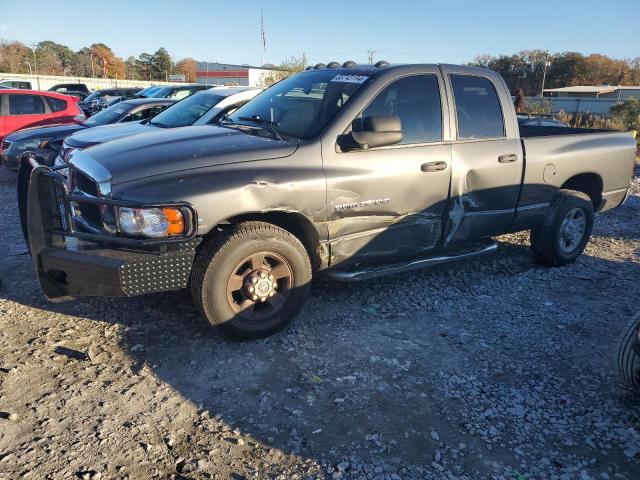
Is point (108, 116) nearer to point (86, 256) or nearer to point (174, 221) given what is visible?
point (86, 256)

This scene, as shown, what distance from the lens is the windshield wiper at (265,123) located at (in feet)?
12.7

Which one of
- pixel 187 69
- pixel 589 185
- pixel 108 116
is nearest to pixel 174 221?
pixel 589 185

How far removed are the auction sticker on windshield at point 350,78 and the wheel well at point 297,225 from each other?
1.26 m

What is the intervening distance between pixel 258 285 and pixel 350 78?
6.15 ft

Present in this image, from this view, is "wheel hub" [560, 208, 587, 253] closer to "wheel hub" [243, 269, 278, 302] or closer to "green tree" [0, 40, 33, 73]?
"wheel hub" [243, 269, 278, 302]

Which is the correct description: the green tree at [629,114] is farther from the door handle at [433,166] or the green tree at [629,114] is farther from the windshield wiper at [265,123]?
the windshield wiper at [265,123]

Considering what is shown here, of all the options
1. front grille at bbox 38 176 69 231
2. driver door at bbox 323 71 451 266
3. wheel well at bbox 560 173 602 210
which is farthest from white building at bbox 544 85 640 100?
front grille at bbox 38 176 69 231

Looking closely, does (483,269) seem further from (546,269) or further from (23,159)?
(23,159)

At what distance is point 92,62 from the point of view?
79.7 meters

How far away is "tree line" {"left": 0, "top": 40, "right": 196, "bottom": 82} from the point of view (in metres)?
77.1

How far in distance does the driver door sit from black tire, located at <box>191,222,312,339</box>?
0.36m

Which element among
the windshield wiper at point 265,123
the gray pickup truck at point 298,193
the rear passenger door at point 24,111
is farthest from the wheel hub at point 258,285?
the rear passenger door at point 24,111

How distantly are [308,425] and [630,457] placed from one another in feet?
5.63

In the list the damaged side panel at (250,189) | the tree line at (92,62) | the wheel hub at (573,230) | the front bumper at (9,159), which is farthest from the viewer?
the tree line at (92,62)
